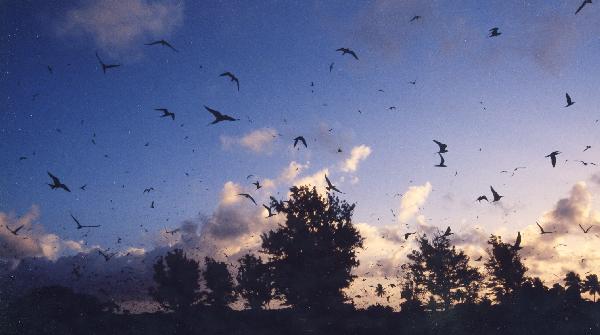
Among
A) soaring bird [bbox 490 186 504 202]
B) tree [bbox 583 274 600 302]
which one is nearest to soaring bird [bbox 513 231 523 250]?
soaring bird [bbox 490 186 504 202]

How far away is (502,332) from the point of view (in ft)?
97.7

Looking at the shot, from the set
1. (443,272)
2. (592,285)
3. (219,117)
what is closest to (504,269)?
(443,272)

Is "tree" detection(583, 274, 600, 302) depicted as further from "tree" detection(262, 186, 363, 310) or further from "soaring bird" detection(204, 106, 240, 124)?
"soaring bird" detection(204, 106, 240, 124)

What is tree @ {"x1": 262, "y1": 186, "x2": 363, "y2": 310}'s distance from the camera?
36.1 m

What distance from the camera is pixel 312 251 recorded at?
37250 mm

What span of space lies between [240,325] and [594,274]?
3733 inches

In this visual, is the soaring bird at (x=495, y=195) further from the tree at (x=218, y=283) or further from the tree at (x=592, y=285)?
the tree at (x=592, y=285)

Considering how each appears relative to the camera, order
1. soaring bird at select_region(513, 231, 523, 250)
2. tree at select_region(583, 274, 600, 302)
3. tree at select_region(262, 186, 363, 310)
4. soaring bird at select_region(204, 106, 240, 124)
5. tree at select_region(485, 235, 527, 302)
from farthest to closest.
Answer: tree at select_region(583, 274, 600, 302)
tree at select_region(485, 235, 527, 302)
tree at select_region(262, 186, 363, 310)
soaring bird at select_region(513, 231, 523, 250)
soaring bird at select_region(204, 106, 240, 124)

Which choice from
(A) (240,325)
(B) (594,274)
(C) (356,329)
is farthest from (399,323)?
(B) (594,274)

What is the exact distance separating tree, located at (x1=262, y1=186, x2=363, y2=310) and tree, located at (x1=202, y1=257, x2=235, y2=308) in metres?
37.6

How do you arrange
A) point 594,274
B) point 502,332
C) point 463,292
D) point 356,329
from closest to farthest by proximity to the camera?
point 502,332
point 356,329
point 463,292
point 594,274

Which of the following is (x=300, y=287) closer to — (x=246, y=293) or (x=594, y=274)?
(x=246, y=293)

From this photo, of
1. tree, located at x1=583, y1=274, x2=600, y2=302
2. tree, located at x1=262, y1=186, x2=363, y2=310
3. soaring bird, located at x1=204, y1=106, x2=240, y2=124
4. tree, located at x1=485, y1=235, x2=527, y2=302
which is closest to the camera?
soaring bird, located at x1=204, y1=106, x2=240, y2=124

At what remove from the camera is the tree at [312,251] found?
36.1 meters
